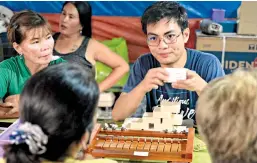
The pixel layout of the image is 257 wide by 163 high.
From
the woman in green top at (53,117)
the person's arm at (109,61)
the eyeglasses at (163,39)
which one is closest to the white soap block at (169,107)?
the eyeglasses at (163,39)

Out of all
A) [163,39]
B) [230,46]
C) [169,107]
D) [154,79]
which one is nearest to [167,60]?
[163,39]

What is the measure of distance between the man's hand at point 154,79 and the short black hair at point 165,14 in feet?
1.04

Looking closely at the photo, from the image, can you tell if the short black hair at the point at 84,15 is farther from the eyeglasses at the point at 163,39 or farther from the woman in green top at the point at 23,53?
the eyeglasses at the point at 163,39

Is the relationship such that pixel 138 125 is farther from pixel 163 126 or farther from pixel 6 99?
pixel 6 99

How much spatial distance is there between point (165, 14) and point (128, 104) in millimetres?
505

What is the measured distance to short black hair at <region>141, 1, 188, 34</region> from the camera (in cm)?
219

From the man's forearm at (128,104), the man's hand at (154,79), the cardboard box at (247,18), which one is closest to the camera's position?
the man's hand at (154,79)

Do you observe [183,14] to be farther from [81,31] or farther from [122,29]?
[122,29]

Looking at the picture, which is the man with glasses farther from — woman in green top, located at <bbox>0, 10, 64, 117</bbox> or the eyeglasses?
woman in green top, located at <bbox>0, 10, 64, 117</bbox>

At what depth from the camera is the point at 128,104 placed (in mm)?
2189

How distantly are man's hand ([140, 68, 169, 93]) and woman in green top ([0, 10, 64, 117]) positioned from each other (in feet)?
2.01

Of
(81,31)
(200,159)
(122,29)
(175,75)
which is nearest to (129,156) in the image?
(200,159)

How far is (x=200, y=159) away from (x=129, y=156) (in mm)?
305

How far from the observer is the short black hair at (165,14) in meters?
2.19
